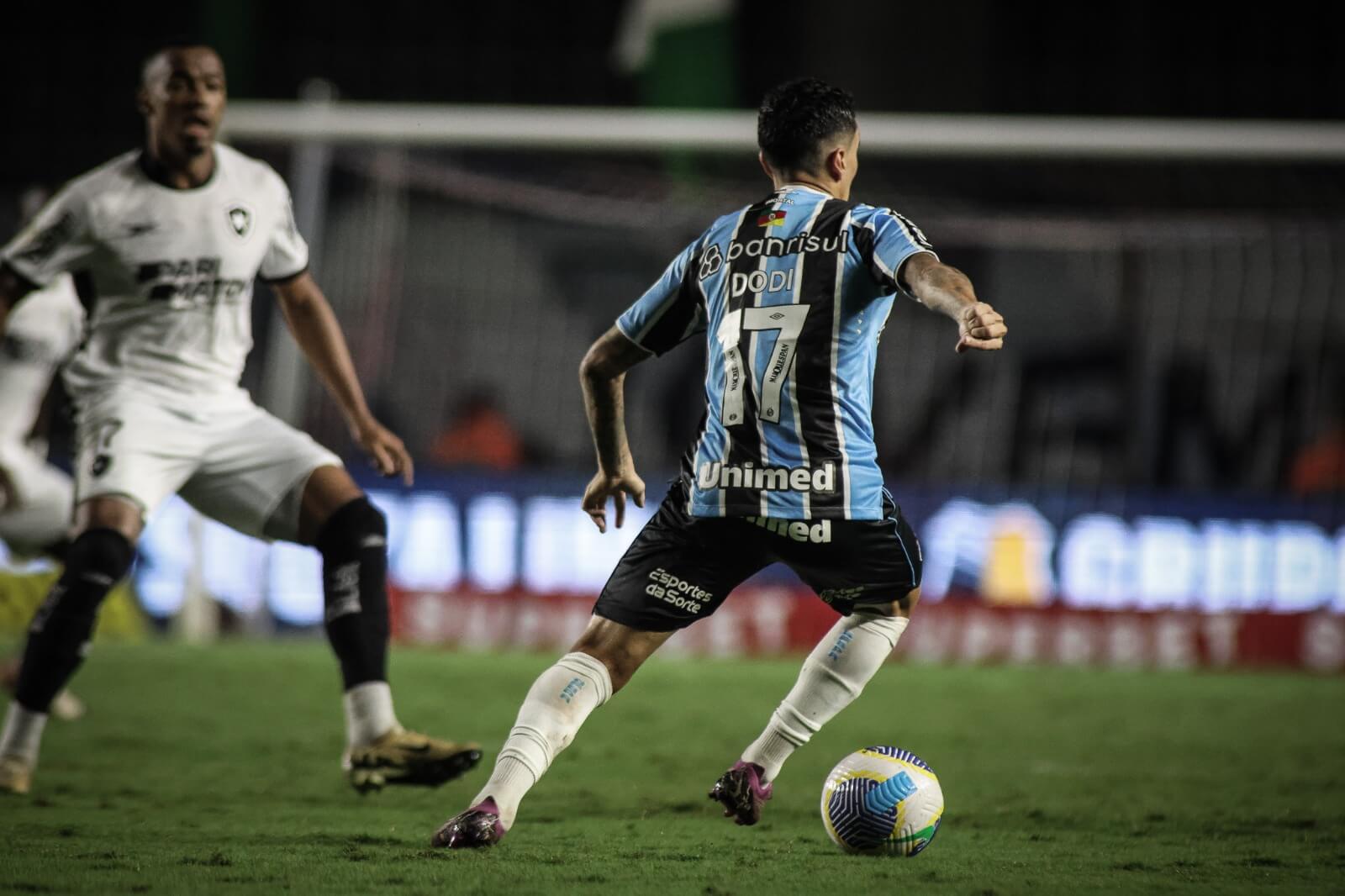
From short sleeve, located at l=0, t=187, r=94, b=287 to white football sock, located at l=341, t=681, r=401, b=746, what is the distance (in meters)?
1.61

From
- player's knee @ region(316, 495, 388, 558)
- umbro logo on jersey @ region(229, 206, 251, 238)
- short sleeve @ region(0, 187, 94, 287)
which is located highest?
umbro logo on jersey @ region(229, 206, 251, 238)

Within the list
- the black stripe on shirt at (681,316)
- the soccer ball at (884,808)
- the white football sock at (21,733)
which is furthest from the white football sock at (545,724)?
the white football sock at (21,733)

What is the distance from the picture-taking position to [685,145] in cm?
1009

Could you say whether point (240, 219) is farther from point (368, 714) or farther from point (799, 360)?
point (799, 360)

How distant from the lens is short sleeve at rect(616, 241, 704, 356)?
4188 mm

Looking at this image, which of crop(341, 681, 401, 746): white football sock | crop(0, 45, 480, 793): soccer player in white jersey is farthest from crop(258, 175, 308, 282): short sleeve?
crop(341, 681, 401, 746): white football sock

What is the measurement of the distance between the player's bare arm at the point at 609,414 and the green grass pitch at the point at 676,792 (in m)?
0.90

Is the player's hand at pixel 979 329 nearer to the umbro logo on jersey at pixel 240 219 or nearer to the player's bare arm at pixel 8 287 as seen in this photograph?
the umbro logo on jersey at pixel 240 219

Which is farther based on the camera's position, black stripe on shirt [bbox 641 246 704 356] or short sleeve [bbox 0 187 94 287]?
short sleeve [bbox 0 187 94 287]

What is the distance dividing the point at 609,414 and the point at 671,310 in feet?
1.11

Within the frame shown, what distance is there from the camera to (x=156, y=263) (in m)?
5.13

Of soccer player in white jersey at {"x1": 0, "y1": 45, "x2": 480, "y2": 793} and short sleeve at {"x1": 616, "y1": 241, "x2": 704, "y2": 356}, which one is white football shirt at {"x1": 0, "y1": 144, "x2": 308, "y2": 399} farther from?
short sleeve at {"x1": 616, "y1": 241, "x2": 704, "y2": 356}

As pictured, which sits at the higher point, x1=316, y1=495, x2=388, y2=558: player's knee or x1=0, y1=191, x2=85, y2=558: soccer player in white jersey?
x1=0, y1=191, x2=85, y2=558: soccer player in white jersey

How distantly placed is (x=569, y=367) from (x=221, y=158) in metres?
8.04
